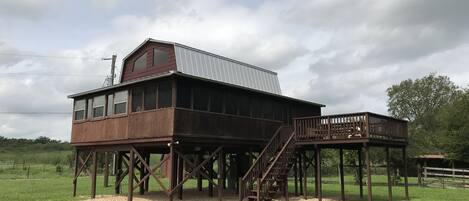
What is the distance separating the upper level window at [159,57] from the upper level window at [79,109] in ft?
17.3

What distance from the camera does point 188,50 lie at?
A: 21125 millimetres

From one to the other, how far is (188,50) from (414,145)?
28783 mm

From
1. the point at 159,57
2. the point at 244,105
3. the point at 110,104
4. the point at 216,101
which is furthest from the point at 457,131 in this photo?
the point at 110,104

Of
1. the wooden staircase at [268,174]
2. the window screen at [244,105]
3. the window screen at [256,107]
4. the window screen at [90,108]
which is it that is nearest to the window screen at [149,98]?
the window screen at [244,105]

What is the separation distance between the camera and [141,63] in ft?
72.0

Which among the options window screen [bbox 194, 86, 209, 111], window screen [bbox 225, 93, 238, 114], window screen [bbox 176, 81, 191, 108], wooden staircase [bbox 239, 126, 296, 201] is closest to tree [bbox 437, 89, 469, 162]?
wooden staircase [bbox 239, 126, 296, 201]

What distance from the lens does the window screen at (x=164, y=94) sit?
60.7ft

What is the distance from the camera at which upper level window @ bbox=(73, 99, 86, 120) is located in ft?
76.9

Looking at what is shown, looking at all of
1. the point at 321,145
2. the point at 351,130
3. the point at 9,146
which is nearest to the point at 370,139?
Result: the point at 351,130

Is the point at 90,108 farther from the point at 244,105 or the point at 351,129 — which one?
the point at 351,129

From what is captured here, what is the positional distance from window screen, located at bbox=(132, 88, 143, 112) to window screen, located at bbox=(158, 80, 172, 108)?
4.45 ft

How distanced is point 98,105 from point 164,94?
211 inches

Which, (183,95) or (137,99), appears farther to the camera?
(137,99)

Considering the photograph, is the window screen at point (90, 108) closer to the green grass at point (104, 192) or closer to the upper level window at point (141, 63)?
the upper level window at point (141, 63)
